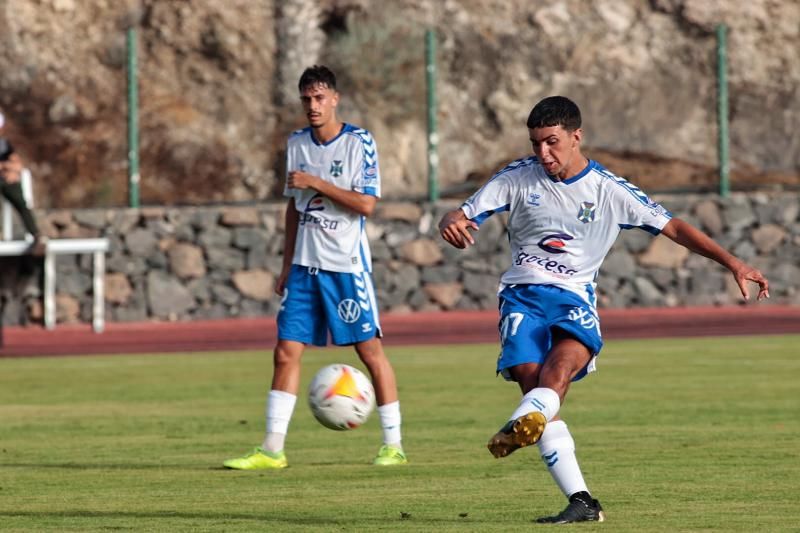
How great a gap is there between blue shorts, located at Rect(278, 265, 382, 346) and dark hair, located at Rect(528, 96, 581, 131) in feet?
9.82

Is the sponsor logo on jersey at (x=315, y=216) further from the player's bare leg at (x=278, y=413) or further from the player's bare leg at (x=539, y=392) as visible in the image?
the player's bare leg at (x=539, y=392)

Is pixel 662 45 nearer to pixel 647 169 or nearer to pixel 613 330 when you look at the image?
pixel 647 169

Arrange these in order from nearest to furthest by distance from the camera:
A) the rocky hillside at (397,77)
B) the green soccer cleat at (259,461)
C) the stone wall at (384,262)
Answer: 1. the green soccer cleat at (259,461)
2. the stone wall at (384,262)
3. the rocky hillside at (397,77)

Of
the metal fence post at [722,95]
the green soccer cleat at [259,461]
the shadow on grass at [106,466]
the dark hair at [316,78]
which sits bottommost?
the shadow on grass at [106,466]

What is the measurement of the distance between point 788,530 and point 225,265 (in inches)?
701

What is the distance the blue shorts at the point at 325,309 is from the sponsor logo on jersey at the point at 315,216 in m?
0.26

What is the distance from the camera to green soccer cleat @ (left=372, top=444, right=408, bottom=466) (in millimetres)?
10266

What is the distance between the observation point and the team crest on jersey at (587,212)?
802cm

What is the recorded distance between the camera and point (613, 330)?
887 inches

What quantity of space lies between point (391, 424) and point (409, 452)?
56cm

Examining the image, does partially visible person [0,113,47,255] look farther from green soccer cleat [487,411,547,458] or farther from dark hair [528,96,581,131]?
green soccer cleat [487,411,547,458]

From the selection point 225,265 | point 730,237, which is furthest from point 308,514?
point 730,237

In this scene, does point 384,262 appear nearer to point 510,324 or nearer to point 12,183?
point 12,183

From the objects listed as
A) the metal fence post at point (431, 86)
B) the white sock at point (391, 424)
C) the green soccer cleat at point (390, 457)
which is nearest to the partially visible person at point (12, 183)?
the metal fence post at point (431, 86)
